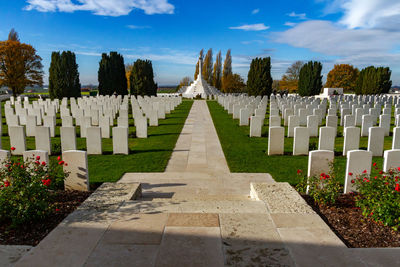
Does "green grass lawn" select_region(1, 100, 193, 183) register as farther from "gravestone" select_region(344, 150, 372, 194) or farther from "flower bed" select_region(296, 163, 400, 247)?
"gravestone" select_region(344, 150, 372, 194)

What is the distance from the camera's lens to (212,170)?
7.71 m

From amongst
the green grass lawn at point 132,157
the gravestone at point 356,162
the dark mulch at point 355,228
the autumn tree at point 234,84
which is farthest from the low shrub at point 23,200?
the autumn tree at point 234,84

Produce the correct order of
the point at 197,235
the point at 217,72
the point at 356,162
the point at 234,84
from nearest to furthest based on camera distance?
the point at 197,235 < the point at 356,162 < the point at 234,84 < the point at 217,72

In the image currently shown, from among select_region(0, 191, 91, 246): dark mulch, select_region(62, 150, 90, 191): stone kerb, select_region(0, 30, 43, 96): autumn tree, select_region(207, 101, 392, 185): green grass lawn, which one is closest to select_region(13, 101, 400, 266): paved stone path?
select_region(0, 191, 91, 246): dark mulch

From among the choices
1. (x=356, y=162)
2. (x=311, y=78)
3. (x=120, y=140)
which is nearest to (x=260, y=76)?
(x=311, y=78)

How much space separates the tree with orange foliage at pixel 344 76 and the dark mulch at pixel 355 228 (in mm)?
74375

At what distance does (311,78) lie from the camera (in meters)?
42.2

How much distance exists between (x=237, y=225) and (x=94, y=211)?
2068 millimetres

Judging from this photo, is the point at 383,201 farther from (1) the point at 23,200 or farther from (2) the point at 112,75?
(2) the point at 112,75

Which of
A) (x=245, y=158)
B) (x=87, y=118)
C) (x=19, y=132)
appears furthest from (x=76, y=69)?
(x=245, y=158)

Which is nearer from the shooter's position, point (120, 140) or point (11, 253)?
point (11, 253)

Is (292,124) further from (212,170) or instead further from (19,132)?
(19,132)

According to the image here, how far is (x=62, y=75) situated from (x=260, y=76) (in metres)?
24.5

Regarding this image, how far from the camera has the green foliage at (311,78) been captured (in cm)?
4178
